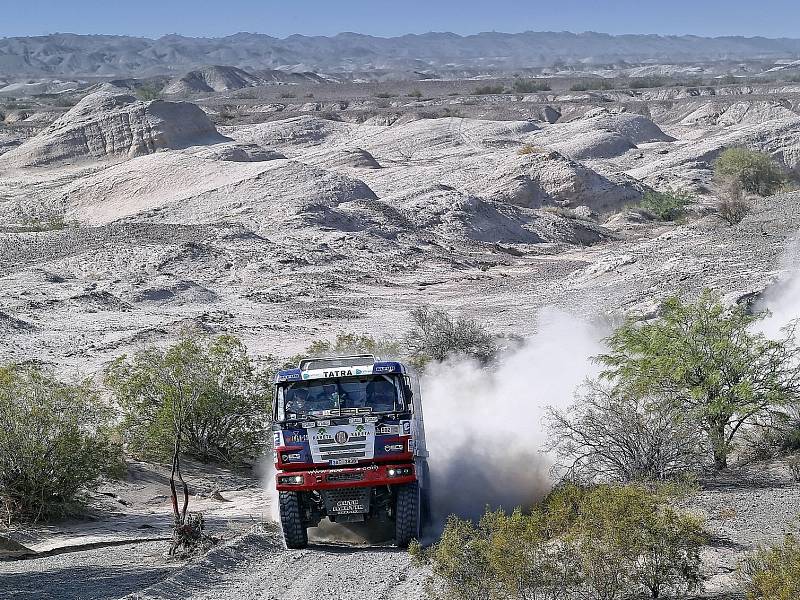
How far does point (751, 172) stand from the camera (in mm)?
55531

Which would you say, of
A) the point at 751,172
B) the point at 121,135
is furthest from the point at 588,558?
the point at 121,135

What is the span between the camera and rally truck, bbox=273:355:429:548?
12078 mm

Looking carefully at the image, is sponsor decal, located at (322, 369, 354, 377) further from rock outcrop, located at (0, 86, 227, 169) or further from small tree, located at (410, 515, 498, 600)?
rock outcrop, located at (0, 86, 227, 169)

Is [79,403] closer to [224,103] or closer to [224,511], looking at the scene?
[224,511]

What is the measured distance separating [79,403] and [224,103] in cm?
9994

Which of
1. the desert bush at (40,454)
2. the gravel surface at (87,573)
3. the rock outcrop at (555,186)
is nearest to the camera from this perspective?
the gravel surface at (87,573)

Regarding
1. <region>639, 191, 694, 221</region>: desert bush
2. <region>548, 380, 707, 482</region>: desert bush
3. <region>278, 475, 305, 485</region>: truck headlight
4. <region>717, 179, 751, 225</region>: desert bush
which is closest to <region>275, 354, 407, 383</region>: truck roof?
<region>278, 475, 305, 485</region>: truck headlight

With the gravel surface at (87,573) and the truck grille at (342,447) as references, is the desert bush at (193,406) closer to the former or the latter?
the gravel surface at (87,573)

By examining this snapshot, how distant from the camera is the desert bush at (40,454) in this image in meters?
14.1

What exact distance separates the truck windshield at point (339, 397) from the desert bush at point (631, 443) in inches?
95.1

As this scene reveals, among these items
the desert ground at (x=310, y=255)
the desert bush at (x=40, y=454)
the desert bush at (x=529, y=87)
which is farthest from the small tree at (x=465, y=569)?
the desert bush at (x=529, y=87)

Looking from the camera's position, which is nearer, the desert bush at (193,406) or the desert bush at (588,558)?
the desert bush at (588,558)

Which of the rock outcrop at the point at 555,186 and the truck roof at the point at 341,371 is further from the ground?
the rock outcrop at the point at 555,186

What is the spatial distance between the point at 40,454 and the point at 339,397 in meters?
4.21
